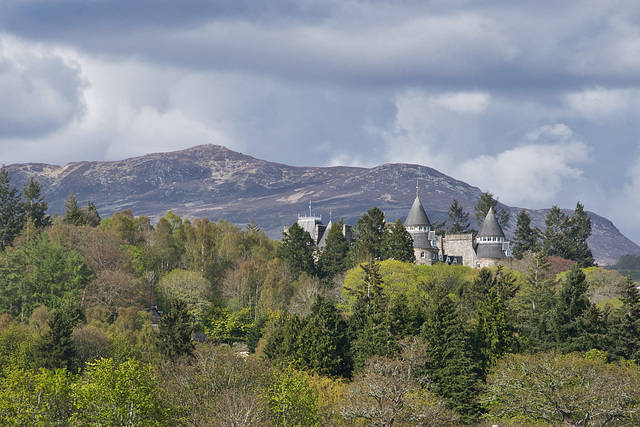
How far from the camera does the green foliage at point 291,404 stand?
1768 inches

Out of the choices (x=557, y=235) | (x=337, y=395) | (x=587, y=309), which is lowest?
(x=337, y=395)

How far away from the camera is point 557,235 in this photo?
123250mm

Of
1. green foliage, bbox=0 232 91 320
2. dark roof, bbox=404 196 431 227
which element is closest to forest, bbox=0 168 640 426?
green foliage, bbox=0 232 91 320

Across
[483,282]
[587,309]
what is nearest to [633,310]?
[587,309]

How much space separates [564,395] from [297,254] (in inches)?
2345

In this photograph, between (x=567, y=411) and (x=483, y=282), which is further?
(x=483, y=282)

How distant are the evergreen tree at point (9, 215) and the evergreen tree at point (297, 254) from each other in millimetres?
31666

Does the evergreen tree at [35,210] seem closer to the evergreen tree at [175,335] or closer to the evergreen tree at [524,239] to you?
the evergreen tree at [175,335]

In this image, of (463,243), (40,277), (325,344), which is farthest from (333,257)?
(325,344)

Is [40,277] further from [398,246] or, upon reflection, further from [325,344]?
[398,246]

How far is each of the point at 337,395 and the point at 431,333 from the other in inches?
413

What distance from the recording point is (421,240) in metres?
111

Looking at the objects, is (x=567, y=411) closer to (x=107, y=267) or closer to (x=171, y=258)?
(x=107, y=267)

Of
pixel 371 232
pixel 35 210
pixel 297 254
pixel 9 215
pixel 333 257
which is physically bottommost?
pixel 333 257
